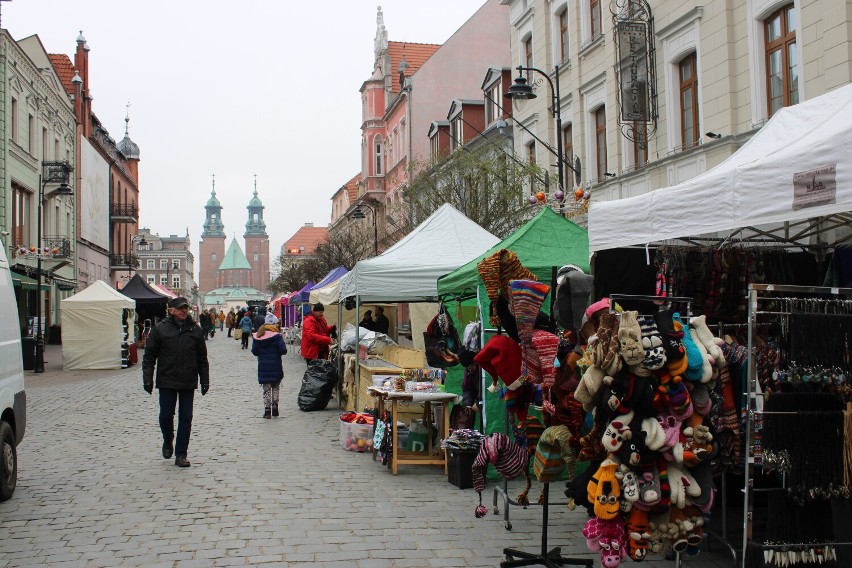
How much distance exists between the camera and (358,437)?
10938 mm

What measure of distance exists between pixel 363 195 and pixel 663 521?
48.0 meters

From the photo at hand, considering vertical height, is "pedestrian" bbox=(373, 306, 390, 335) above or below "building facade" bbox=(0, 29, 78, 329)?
below

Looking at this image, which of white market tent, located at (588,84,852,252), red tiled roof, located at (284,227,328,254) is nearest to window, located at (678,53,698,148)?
white market tent, located at (588,84,852,252)

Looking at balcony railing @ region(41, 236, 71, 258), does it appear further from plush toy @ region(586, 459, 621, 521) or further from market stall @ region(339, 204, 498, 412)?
plush toy @ region(586, 459, 621, 521)

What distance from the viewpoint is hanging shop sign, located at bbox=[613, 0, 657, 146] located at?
60.8ft

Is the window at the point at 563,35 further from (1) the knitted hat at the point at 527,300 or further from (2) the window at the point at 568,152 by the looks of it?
(1) the knitted hat at the point at 527,300

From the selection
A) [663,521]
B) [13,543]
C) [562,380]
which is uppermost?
[562,380]

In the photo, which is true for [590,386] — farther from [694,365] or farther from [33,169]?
[33,169]

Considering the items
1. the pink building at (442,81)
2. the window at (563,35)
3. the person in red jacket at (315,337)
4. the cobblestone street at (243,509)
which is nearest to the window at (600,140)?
the window at (563,35)

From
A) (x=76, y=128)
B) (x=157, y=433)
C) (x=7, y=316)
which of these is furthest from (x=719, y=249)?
(x=76, y=128)

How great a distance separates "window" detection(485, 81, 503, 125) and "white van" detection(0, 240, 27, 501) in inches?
919

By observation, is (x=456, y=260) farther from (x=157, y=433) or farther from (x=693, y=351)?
(x=693, y=351)

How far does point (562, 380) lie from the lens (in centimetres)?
589

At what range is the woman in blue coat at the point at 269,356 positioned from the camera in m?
13.8
